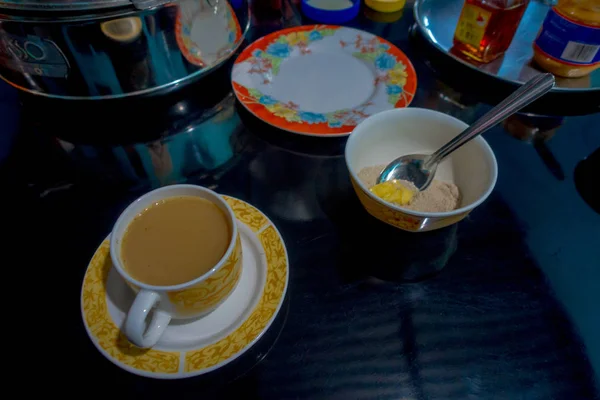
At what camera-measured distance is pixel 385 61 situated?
2.30 feet

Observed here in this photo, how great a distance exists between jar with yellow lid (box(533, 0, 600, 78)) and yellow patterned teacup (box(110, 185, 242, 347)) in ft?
1.82

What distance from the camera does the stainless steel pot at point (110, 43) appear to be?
0.47 metres

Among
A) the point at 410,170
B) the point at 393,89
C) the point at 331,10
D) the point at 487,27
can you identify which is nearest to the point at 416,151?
the point at 410,170

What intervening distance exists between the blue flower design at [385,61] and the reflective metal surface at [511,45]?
0.10m

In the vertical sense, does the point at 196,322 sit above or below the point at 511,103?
below

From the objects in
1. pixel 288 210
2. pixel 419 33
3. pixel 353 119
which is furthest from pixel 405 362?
pixel 419 33

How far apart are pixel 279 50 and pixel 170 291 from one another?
1.66ft

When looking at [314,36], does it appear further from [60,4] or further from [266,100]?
[60,4]

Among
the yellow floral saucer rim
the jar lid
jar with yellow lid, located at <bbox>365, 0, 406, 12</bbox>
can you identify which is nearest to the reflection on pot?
the yellow floral saucer rim

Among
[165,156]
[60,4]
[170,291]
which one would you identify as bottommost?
[165,156]

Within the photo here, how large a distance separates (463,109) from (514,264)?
28 cm

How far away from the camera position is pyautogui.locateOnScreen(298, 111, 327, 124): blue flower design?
60cm

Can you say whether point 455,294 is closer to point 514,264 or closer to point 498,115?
point 514,264

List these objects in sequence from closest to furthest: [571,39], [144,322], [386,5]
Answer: [144,322]
[571,39]
[386,5]
